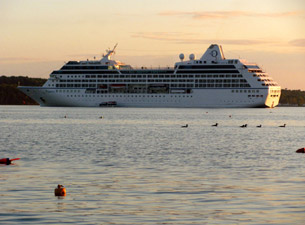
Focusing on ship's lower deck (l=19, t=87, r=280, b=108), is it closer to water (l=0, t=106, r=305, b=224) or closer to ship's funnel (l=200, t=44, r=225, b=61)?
ship's funnel (l=200, t=44, r=225, b=61)

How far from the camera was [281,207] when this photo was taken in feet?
76.4

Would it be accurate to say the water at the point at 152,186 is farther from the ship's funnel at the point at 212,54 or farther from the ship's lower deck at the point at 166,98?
Answer: the ship's funnel at the point at 212,54

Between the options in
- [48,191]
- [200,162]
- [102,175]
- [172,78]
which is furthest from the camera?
[172,78]

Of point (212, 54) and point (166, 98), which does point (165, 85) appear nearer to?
point (166, 98)

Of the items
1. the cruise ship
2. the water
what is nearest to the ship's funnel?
the cruise ship

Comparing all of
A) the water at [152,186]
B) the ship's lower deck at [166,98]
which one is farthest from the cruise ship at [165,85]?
the water at [152,186]

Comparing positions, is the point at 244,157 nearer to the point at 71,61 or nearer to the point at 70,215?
the point at 70,215

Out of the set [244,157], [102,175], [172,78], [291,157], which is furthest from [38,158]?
[172,78]

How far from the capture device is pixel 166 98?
184m

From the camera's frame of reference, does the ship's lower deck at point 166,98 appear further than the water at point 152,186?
Yes

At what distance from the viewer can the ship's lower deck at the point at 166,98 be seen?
17862 centimetres

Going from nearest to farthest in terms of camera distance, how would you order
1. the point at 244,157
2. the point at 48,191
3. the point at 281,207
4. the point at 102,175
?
the point at 281,207
the point at 48,191
the point at 102,175
the point at 244,157

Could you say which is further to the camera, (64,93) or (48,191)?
(64,93)

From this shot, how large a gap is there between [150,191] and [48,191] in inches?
156
